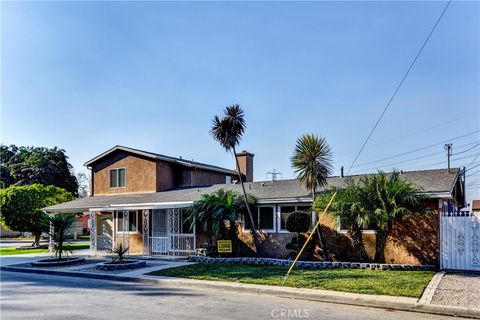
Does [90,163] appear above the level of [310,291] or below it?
above


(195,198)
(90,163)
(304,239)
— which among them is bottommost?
(304,239)

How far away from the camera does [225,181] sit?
31.3 metres

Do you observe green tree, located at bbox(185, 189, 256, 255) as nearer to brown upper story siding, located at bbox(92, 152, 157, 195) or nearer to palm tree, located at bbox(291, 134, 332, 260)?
palm tree, located at bbox(291, 134, 332, 260)

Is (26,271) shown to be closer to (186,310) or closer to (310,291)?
(186,310)

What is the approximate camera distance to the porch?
21203mm

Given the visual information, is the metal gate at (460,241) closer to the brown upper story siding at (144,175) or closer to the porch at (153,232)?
the porch at (153,232)

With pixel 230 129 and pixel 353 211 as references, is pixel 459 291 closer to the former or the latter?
pixel 353 211

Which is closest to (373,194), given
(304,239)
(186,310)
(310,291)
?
(304,239)

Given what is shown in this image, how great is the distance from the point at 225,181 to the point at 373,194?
16.9 m

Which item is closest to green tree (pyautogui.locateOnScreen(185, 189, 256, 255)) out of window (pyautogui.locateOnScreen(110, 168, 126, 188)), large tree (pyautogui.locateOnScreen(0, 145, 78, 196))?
window (pyautogui.locateOnScreen(110, 168, 126, 188))

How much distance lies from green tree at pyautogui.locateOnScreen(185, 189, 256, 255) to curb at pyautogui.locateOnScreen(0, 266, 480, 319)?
4952 millimetres

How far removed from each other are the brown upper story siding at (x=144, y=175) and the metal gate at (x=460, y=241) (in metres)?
16.2

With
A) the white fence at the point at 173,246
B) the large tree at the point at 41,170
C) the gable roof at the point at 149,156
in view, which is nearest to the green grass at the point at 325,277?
the white fence at the point at 173,246

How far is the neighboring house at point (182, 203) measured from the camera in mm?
15750
